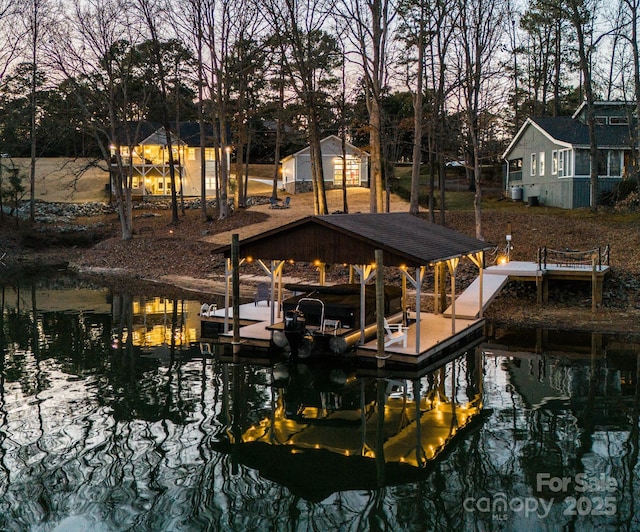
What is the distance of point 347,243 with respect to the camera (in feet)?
56.8

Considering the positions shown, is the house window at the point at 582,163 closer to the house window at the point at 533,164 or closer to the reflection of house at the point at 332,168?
the house window at the point at 533,164

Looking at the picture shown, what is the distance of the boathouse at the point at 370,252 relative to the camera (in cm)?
1678

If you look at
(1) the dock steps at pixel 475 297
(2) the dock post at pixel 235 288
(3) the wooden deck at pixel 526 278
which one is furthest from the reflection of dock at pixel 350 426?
(3) the wooden deck at pixel 526 278

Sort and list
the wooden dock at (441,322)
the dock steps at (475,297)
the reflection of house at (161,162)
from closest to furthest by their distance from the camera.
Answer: the wooden dock at (441,322) → the dock steps at (475,297) → the reflection of house at (161,162)

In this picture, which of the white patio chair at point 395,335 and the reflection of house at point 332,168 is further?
the reflection of house at point 332,168

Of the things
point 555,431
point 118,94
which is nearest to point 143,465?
point 555,431

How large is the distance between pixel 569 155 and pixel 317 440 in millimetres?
33842

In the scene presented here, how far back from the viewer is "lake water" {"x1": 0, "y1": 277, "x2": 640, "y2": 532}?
9586mm

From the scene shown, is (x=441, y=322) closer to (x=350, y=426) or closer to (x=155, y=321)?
(x=350, y=426)

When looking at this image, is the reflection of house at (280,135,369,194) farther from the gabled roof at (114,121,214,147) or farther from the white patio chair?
the white patio chair

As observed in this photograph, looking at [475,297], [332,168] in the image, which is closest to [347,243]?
[475,297]

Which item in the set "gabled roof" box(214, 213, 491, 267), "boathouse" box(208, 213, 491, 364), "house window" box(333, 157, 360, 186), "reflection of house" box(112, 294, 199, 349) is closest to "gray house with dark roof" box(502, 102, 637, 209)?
"house window" box(333, 157, 360, 186)

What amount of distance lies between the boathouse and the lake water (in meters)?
0.82

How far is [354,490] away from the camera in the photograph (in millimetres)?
10367
